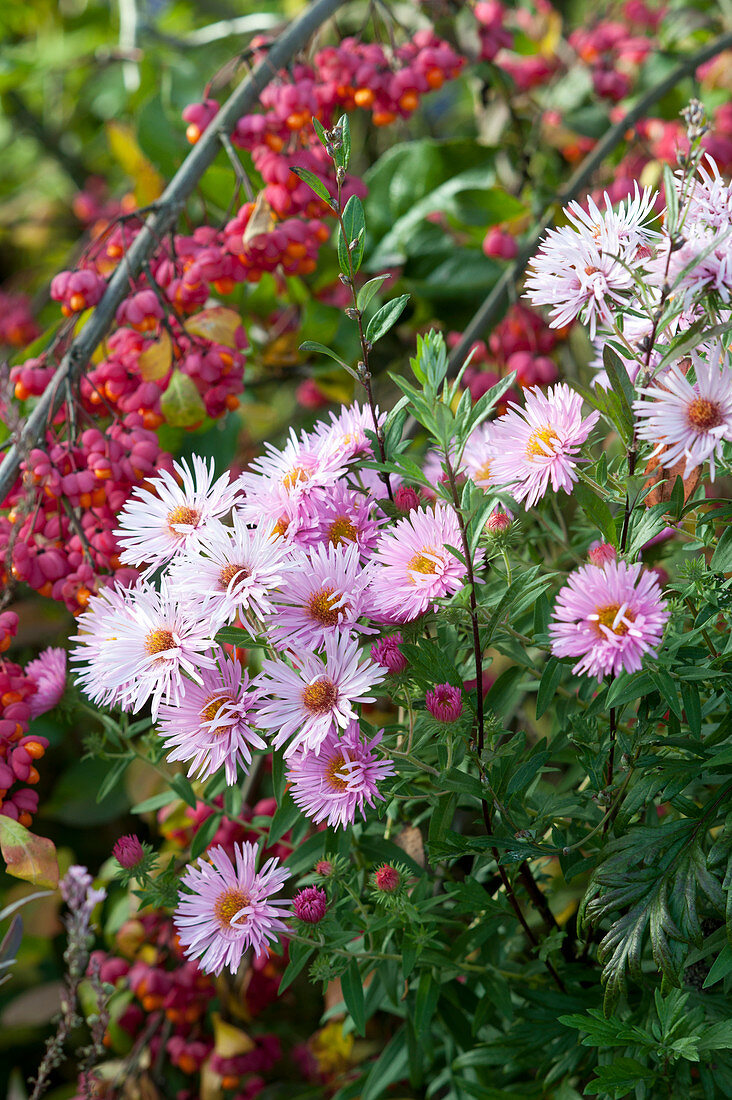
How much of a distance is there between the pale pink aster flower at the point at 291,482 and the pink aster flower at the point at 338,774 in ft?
0.44

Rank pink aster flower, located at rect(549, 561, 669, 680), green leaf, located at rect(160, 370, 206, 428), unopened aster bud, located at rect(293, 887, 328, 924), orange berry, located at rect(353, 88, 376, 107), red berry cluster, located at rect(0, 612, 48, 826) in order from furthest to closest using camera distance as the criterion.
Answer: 1. orange berry, located at rect(353, 88, 376, 107)
2. green leaf, located at rect(160, 370, 206, 428)
3. red berry cluster, located at rect(0, 612, 48, 826)
4. unopened aster bud, located at rect(293, 887, 328, 924)
5. pink aster flower, located at rect(549, 561, 669, 680)

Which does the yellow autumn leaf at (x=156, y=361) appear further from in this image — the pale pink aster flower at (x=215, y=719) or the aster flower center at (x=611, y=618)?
the aster flower center at (x=611, y=618)

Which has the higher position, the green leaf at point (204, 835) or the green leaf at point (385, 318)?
the green leaf at point (385, 318)

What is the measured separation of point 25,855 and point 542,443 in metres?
0.42

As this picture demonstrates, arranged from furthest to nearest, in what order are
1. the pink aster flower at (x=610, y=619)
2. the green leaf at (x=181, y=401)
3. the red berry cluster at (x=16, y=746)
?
1. the green leaf at (x=181, y=401)
2. the red berry cluster at (x=16, y=746)
3. the pink aster flower at (x=610, y=619)

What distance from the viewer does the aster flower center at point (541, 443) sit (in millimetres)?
519

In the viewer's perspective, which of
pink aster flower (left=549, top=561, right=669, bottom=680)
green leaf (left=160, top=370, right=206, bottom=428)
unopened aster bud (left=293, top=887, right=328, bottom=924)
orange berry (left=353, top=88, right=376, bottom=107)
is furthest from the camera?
orange berry (left=353, top=88, right=376, bottom=107)

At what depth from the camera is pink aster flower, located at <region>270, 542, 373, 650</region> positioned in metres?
0.49

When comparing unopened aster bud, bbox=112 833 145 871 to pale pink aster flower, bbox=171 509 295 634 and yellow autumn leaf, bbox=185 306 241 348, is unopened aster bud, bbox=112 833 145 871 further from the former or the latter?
yellow autumn leaf, bbox=185 306 241 348

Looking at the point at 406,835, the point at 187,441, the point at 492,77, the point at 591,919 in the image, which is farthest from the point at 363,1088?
the point at 492,77

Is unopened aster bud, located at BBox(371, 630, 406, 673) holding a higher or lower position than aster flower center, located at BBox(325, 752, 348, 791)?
higher

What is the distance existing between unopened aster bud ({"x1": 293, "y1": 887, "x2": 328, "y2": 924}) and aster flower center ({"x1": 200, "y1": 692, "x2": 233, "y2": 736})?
10 centimetres

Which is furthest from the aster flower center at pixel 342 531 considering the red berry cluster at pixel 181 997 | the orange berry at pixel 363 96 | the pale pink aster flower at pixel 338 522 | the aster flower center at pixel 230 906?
the orange berry at pixel 363 96

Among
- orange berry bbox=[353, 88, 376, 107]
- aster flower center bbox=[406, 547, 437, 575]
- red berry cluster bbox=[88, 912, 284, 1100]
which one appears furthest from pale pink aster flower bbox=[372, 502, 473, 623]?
orange berry bbox=[353, 88, 376, 107]
